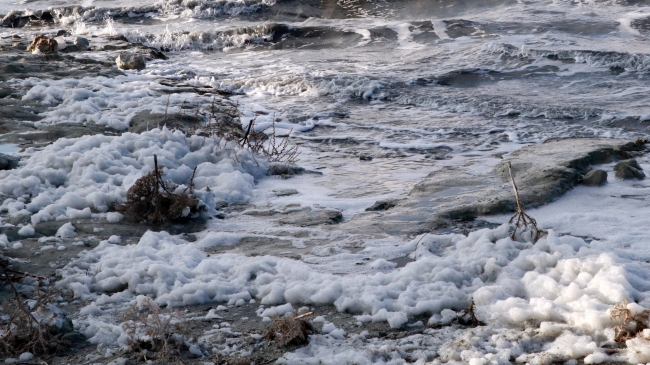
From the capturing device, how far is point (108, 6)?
21188mm

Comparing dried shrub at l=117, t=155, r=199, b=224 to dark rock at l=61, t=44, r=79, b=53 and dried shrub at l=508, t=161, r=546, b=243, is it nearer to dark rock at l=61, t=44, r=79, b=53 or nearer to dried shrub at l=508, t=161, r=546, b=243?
dried shrub at l=508, t=161, r=546, b=243

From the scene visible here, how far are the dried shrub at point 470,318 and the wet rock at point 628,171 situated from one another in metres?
3.22

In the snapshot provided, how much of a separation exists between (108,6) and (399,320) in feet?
65.1

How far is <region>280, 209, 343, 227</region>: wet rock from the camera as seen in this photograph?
5.65 metres

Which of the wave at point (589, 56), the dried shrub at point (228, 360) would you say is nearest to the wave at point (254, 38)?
the wave at point (589, 56)

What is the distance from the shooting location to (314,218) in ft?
18.8

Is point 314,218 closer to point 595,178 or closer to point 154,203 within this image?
point 154,203

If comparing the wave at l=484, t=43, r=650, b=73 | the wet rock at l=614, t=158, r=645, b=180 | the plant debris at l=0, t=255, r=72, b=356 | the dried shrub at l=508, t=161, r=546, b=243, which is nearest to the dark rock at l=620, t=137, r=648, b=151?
the wet rock at l=614, t=158, r=645, b=180

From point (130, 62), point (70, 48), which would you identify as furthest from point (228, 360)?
point (70, 48)

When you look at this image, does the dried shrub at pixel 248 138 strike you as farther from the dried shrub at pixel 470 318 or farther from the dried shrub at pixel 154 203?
the dried shrub at pixel 470 318

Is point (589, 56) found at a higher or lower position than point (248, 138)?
lower

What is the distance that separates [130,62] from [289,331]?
9.71 m

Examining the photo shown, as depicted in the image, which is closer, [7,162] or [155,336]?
[155,336]

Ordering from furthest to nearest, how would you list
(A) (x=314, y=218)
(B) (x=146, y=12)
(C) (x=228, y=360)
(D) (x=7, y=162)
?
(B) (x=146, y=12), (D) (x=7, y=162), (A) (x=314, y=218), (C) (x=228, y=360)
